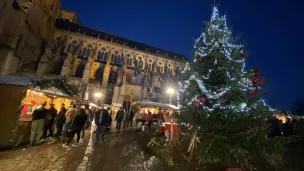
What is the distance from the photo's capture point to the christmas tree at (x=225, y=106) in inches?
218

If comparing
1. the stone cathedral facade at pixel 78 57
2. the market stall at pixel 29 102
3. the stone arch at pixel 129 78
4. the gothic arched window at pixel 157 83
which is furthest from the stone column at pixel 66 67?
the market stall at pixel 29 102

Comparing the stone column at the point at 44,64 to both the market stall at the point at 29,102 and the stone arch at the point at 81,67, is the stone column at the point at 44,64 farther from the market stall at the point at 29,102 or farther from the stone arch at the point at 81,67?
the market stall at the point at 29,102

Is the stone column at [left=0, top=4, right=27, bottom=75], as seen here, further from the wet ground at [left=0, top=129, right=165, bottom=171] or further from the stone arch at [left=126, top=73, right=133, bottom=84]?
the stone arch at [left=126, top=73, right=133, bottom=84]

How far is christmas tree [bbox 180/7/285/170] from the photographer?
18.1ft

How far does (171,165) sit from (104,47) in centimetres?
3781

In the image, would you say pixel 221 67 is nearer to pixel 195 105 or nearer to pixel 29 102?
pixel 195 105

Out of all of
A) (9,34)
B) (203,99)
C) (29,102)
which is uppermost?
(9,34)

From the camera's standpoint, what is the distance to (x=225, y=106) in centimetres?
681

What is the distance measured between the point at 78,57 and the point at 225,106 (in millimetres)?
34510

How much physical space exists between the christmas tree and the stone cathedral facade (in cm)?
1866

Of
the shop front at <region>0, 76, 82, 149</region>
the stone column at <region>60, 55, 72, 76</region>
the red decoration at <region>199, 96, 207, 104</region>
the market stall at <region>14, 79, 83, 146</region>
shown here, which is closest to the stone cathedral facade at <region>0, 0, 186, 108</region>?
the stone column at <region>60, 55, 72, 76</region>

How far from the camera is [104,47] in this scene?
127 ft

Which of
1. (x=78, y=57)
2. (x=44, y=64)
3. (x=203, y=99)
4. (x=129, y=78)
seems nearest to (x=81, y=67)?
(x=78, y=57)

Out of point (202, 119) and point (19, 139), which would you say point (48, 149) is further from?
point (202, 119)
